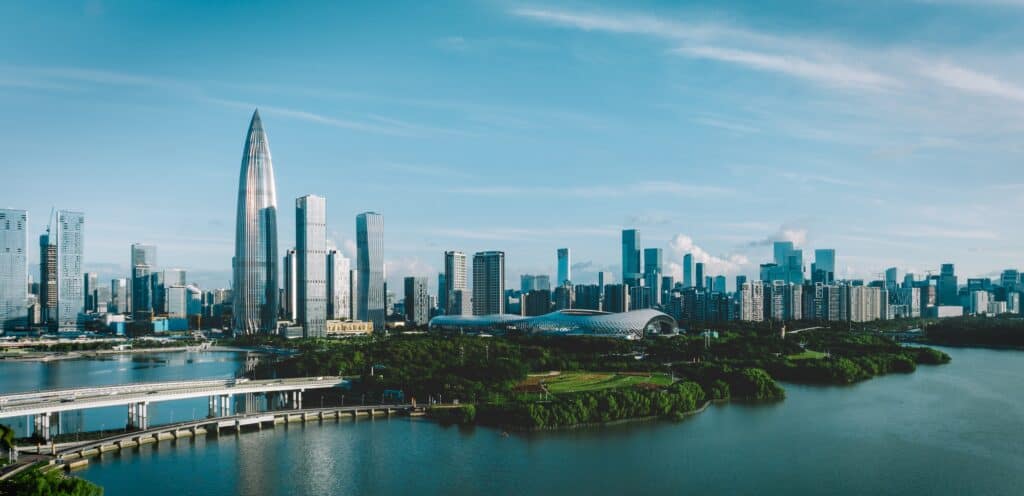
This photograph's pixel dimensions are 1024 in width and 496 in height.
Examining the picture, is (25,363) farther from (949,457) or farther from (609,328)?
(949,457)

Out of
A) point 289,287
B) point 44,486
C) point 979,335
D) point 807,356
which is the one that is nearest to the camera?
point 44,486

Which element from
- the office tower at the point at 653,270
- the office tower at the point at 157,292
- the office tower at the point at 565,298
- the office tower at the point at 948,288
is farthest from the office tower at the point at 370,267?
the office tower at the point at 948,288

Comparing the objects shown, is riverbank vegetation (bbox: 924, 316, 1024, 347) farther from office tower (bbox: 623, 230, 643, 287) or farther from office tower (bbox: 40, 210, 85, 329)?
office tower (bbox: 40, 210, 85, 329)

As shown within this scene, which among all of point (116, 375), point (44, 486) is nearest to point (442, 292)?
point (116, 375)

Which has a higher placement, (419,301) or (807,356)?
(419,301)

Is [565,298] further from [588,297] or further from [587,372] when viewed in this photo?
[587,372]

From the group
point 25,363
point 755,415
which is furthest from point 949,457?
point 25,363
